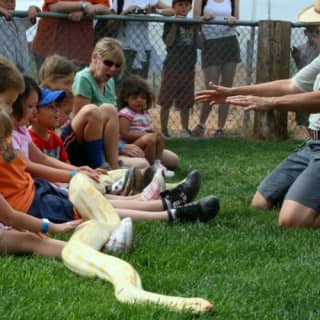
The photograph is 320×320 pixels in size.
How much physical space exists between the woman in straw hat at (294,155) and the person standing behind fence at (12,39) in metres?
3.02

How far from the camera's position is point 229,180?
6.71 meters

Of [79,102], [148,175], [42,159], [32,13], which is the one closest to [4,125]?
[42,159]

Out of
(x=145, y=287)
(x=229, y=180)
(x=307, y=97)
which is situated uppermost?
(x=307, y=97)

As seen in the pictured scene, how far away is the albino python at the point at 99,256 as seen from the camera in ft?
10.2

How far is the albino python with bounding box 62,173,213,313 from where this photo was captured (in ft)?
10.2

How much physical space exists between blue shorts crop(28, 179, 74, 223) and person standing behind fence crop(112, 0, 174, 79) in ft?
14.4

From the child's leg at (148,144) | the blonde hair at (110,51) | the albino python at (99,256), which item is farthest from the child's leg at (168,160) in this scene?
the albino python at (99,256)

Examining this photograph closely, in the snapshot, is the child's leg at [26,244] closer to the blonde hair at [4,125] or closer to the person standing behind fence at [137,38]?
the blonde hair at [4,125]

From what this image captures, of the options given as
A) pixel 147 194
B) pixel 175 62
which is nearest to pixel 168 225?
pixel 147 194

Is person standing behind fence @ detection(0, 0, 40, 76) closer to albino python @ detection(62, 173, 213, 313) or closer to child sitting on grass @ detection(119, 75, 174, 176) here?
child sitting on grass @ detection(119, 75, 174, 176)

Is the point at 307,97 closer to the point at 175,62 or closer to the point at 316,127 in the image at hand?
the point at 316,127

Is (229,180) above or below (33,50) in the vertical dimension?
below

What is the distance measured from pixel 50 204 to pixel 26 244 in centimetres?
67

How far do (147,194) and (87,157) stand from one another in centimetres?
125
